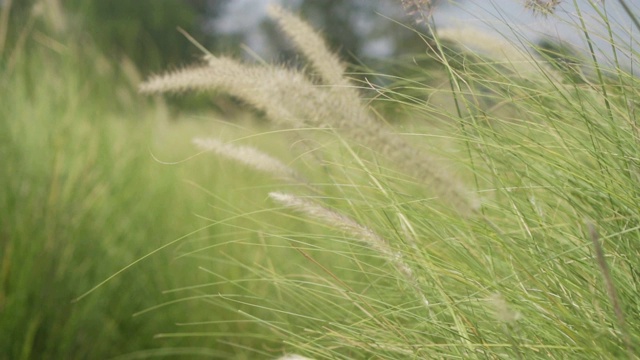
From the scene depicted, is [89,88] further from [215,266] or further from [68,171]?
[215,266]

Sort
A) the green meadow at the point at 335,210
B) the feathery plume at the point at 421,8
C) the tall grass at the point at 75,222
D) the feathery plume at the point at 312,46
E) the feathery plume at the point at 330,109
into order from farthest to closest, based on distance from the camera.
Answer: the tall grass at the point at 75,222, the feathery plume at the point at 312,46, the feathery plume at the point at 421,8, the green meadow at the point at 335,210, the feathery plume at the point at 330,109

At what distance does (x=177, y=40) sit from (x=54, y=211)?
1753 centimetres

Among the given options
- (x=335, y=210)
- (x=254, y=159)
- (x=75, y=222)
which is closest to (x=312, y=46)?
(x=254, y=159)

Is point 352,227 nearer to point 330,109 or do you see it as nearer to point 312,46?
point 330,109

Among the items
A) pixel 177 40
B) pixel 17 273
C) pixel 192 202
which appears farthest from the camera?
pixel 177 40

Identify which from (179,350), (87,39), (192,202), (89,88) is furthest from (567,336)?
(87,39)

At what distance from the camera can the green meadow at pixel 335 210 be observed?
1.06 metres

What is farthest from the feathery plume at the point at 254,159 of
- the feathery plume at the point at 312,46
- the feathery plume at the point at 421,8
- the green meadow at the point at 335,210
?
the feathery plume at the point at 421,8

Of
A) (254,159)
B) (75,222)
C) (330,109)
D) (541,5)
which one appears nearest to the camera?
(330,109)

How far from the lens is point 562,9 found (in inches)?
48.0

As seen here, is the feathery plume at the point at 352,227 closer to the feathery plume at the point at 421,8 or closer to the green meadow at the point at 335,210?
the green meadow at the point at 335,210

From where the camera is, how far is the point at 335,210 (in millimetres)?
1241

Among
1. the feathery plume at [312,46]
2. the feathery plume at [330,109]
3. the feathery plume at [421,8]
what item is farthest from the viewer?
the feathery plume at [312,46]

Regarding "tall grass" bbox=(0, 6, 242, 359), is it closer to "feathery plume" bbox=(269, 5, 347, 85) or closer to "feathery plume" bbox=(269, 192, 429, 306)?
"feathery plume" bbox=(269, 5, 347, 85)
